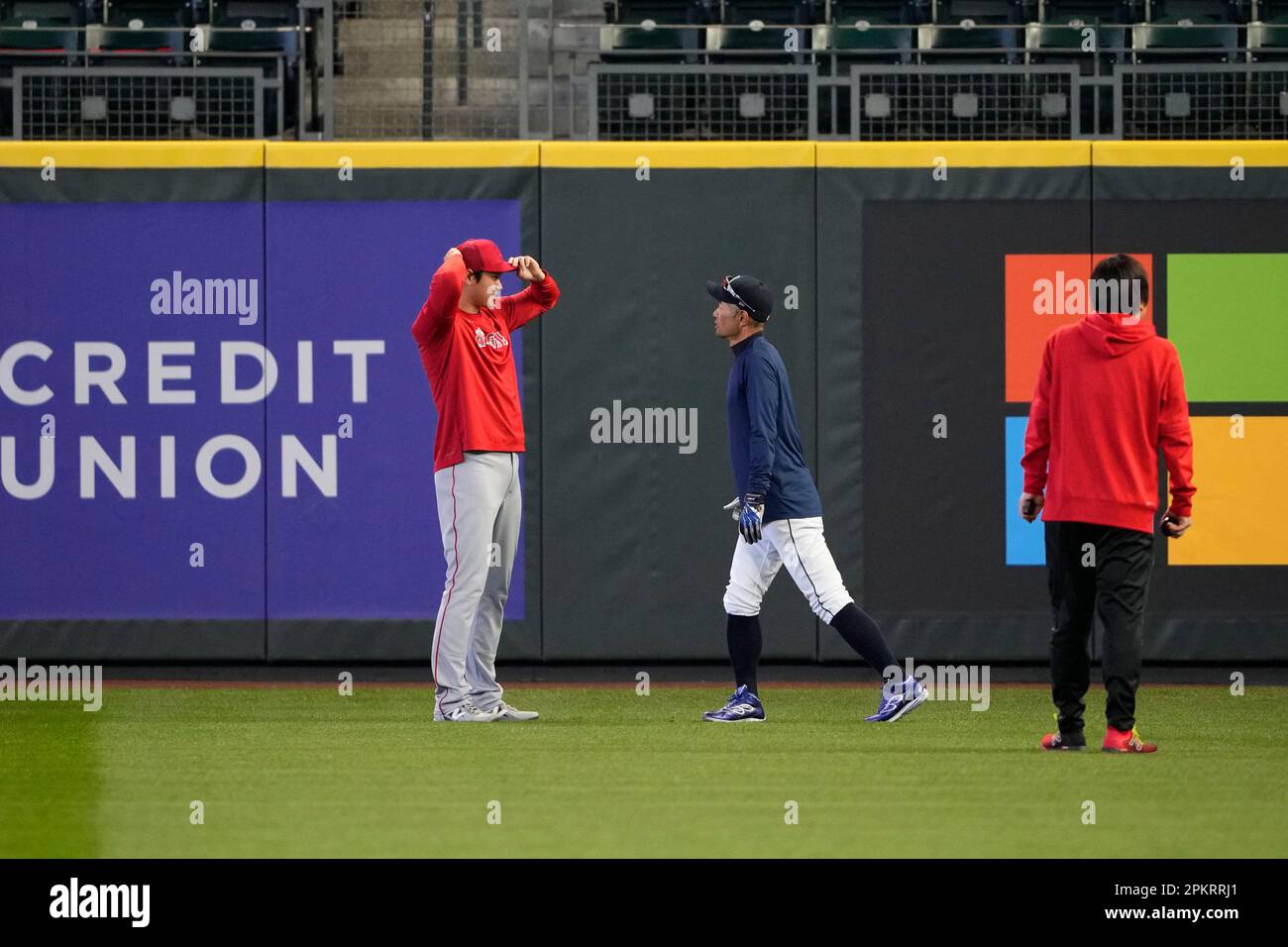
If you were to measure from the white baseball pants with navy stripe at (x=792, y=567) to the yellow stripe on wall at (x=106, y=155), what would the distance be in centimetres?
486

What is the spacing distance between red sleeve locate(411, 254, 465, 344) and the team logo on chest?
16 cm

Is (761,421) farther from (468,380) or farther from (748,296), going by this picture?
(468,380)

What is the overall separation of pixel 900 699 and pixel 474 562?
2.19m

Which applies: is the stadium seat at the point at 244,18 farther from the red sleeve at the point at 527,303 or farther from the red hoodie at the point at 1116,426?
the red hoodie at the point at 1116,426

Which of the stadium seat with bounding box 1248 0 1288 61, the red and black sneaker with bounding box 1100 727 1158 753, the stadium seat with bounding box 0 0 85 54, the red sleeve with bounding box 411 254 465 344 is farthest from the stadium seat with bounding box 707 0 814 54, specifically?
the red and black sneaker with bounding box 1100 727 1158 753

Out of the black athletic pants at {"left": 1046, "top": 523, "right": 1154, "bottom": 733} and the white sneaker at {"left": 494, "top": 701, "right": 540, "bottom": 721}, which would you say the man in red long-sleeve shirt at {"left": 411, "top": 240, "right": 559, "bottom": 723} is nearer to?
the white sneaker at {"left": 494, "top": 701, "right": 540, "bottom": 721}

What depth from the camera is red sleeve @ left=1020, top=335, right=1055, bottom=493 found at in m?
7.96

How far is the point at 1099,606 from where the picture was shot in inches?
305

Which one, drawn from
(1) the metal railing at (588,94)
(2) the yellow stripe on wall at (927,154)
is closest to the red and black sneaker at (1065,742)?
(2) the yellow stripe on wall at (927,154)

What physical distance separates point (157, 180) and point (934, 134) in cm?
515

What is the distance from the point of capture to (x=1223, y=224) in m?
11.9

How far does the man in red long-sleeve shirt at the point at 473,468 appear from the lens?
8.84 m

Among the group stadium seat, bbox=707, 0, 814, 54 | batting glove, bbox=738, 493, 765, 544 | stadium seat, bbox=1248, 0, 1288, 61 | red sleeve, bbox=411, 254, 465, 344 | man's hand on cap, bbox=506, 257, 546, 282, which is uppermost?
stadium seat, bbox=707, 0, 814, 54

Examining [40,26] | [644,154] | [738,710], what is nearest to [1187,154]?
[644,154]
